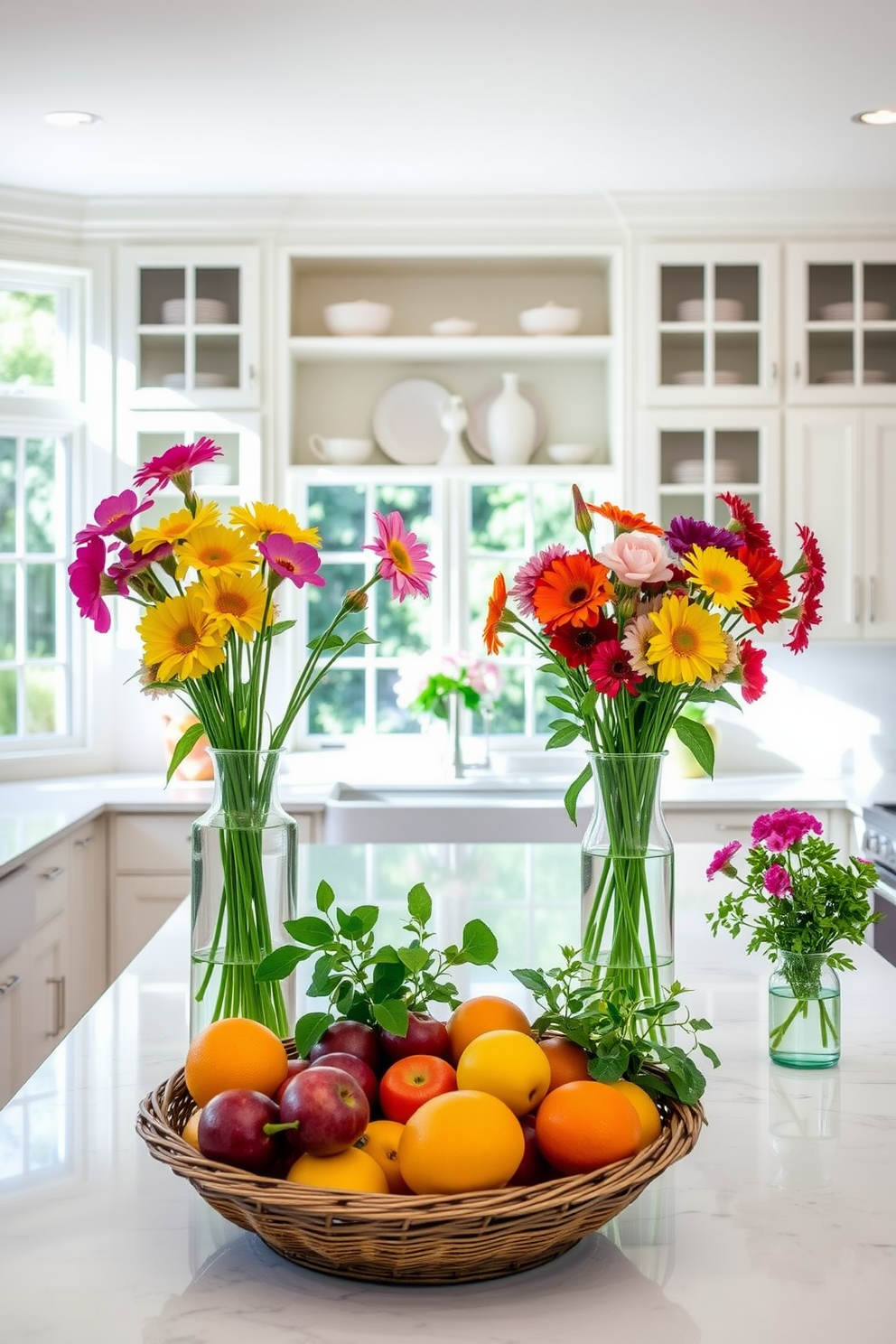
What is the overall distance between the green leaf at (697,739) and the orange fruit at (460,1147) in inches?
19.0

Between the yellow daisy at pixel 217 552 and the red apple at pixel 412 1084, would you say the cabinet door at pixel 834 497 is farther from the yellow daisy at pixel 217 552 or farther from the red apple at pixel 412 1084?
the red apple at pixel 412 1084

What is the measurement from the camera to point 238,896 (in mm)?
1225

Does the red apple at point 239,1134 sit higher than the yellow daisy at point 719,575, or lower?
lower

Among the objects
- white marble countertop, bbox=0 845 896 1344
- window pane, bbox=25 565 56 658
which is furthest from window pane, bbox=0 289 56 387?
white marble countertop, bbox=0 845 896 1344

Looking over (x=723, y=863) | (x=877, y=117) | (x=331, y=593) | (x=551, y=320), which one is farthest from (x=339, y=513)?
(x=723, y=863)

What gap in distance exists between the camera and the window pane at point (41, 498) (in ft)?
13.6

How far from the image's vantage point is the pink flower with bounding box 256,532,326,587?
3.84 ft

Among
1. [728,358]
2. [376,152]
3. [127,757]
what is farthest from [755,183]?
[127,757]

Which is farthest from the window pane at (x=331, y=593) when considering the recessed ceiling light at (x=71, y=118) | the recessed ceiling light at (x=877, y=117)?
the recessed ceiling light at (x=877, y=117)

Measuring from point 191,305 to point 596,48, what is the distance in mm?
1615

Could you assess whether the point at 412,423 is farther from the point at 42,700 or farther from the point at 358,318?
the point at 42,700

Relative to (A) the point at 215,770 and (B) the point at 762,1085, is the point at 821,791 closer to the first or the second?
(B) the point at 762,1085

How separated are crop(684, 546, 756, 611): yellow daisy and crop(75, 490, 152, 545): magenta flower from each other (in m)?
0.49

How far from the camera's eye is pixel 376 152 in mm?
3617
